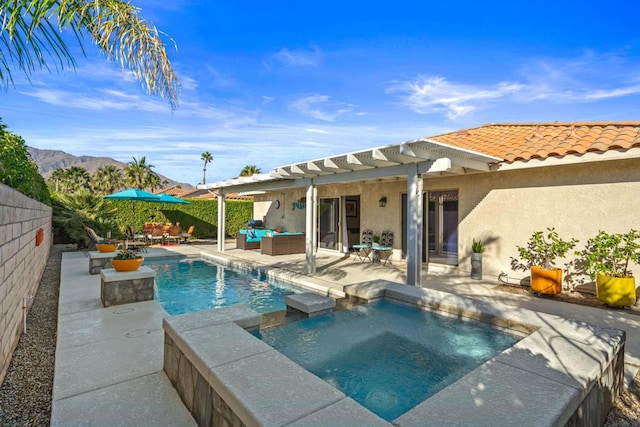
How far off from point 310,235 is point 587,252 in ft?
22.7

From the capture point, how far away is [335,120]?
57.0 feet

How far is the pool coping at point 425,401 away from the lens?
7.29 ft

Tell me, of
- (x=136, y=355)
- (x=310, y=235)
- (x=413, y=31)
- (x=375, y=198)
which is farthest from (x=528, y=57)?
(x=136, y=355)

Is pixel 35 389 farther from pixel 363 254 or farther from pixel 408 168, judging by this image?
pixel 363 254

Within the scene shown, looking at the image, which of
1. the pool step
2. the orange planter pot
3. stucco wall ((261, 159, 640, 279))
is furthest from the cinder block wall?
stucco wall ((261, 159, 640, 279))

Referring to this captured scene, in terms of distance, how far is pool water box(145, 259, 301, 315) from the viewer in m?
7.04

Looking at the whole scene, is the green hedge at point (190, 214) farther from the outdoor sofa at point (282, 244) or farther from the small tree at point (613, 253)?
the small tree at point (613, 253)

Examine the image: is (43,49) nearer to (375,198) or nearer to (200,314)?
(200,314)

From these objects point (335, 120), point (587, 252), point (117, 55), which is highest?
point (335, 120)

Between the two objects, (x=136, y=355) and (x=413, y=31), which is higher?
(x=413, y=31)

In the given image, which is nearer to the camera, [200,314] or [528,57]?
[200,314]

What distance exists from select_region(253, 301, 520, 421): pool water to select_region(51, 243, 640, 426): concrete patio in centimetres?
152

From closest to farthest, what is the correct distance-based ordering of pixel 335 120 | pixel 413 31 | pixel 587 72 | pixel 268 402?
pixel 268 402, pixel 413 31, pixel 587 72, pixel 335 120

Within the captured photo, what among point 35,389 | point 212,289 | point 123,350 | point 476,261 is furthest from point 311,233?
point 35,389
